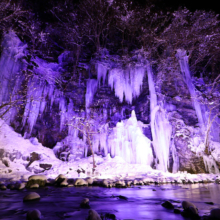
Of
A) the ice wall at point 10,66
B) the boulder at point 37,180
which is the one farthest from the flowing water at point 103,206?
the ice wall at point 10,66

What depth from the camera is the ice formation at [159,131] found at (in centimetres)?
1137

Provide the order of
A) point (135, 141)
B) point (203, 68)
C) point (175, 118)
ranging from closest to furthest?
point (135, 141) < point (175, 118) < point (203, 68)

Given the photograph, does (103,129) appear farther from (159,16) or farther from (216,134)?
(159,16)

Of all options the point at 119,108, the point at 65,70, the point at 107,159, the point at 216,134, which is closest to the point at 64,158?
Answer: the point at 107,159

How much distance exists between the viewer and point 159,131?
39.3ft

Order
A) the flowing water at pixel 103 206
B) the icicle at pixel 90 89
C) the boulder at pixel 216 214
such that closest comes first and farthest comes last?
the boulder at pixel 216 214 < the flowing water at pixel 103 206 < the icicle at pixel 90 89

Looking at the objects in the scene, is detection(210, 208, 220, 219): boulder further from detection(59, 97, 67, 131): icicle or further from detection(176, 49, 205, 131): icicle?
detection(59, 97, 67, 131): icicle

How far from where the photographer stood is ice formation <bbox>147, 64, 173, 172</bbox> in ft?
37.3

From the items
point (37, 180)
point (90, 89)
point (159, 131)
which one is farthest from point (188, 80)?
point (37, 180)

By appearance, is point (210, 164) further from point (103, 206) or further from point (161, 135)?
point (103, 206)

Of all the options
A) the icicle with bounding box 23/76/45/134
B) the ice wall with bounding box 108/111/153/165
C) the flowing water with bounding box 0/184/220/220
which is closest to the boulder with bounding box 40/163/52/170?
the icicle with bounding box 23/76/45/134

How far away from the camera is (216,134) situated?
42.5 feet

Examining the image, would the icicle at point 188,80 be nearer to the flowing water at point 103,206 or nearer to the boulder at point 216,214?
the flowing water at point 103,206

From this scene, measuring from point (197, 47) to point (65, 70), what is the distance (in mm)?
13137
